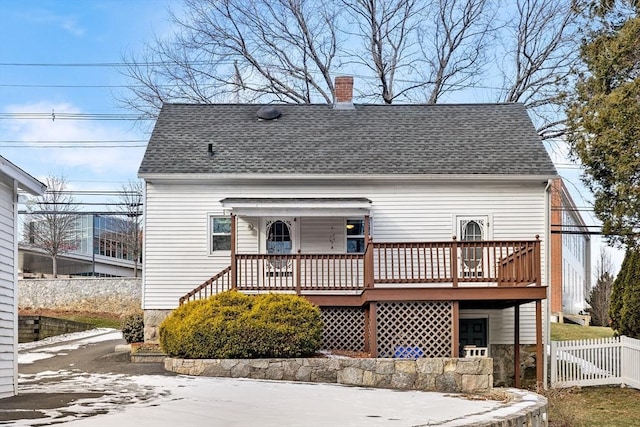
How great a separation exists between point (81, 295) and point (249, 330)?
19.9m

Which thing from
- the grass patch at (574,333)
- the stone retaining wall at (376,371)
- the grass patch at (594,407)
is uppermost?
the stone retaining wall at (376,371)

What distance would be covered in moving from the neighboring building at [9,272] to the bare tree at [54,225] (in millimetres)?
28110

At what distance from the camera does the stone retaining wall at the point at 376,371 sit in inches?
623

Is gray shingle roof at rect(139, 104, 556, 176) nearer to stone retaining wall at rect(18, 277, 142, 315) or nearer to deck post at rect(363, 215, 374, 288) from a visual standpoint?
deck post at rect(363, 215, 374, 288)

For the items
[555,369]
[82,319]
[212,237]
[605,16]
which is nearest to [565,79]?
[605,16]

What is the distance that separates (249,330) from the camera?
1638cm

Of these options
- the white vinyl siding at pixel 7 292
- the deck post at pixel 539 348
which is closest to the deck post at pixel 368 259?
the deck post at pixel 539 348

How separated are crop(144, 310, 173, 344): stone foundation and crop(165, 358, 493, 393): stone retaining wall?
428 centimetres

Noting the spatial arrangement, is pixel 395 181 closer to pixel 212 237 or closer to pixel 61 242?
pixel 212 237

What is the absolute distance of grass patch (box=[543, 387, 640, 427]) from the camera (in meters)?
14.0

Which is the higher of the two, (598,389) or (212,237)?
(212,237)

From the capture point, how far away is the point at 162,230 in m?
20.4

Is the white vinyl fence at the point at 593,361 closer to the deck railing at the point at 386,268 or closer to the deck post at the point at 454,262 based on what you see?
the deck railing at the point at 386,268

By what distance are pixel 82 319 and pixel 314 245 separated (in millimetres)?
15772
